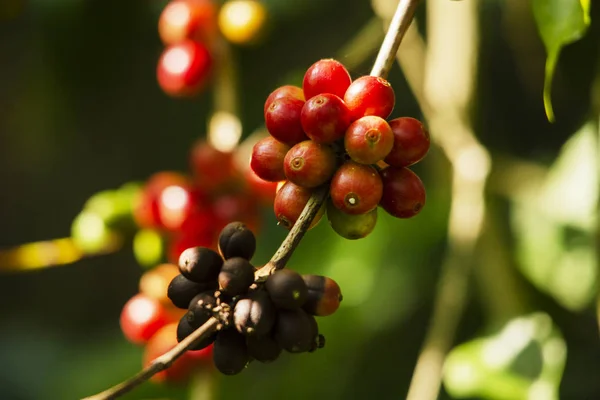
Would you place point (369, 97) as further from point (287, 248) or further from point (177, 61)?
point (177, 61)

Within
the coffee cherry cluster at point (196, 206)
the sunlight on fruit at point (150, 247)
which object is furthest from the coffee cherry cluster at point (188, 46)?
the sunlight on fruit at point (150, 247)

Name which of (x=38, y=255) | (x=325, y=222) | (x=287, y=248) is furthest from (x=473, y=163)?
(x=287, y=248)

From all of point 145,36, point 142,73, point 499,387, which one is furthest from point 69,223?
point 499,387

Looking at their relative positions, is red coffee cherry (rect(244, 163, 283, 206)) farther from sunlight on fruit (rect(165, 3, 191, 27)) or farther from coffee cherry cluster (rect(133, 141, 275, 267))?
sunlight on fruit (rect(165, 3, 191, 27))

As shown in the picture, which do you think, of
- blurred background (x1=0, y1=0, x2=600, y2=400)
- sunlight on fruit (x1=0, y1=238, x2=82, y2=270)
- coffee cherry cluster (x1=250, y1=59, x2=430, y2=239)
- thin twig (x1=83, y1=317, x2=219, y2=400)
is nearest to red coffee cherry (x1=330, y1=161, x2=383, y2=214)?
coffee cherry cluster (x1=250, y1=59, x2=430, y2=239)

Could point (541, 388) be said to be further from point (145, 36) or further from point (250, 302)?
point (145, 36)
